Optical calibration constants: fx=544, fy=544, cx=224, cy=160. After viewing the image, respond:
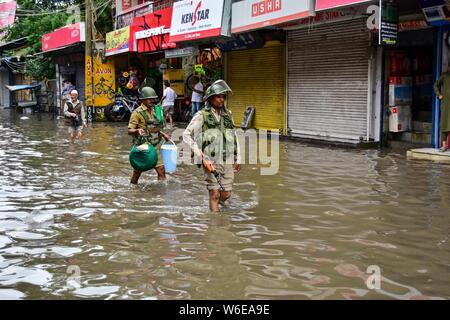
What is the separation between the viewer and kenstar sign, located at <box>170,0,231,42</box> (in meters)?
16.0

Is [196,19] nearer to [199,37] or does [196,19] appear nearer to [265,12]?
[199,37]

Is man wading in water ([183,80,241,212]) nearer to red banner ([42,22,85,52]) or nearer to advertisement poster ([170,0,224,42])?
advertisement poster ([170,0,224,42])

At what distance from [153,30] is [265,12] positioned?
311 inches

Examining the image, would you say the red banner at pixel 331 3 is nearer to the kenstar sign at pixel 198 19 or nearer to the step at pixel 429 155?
the step at pixel 429 155

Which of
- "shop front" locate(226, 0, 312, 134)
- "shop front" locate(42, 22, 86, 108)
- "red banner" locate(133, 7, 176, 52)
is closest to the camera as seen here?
"shop front" locate(226, 0, 312, 134)

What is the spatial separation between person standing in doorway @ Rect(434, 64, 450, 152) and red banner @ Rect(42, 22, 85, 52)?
19.4 meters

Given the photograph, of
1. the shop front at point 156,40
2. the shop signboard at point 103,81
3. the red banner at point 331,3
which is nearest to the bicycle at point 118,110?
the shop signboard at point 103,81

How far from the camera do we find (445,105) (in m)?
10.8

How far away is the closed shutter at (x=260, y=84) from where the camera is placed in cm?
1631

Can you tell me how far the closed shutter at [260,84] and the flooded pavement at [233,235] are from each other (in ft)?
20.9

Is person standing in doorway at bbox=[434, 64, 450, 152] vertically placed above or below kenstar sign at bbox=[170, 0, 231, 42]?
below

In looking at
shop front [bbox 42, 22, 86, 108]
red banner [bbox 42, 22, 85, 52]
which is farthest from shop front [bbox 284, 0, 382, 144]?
shop front [bbox 42, 22, 86, 108]

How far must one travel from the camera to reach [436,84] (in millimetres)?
10961
